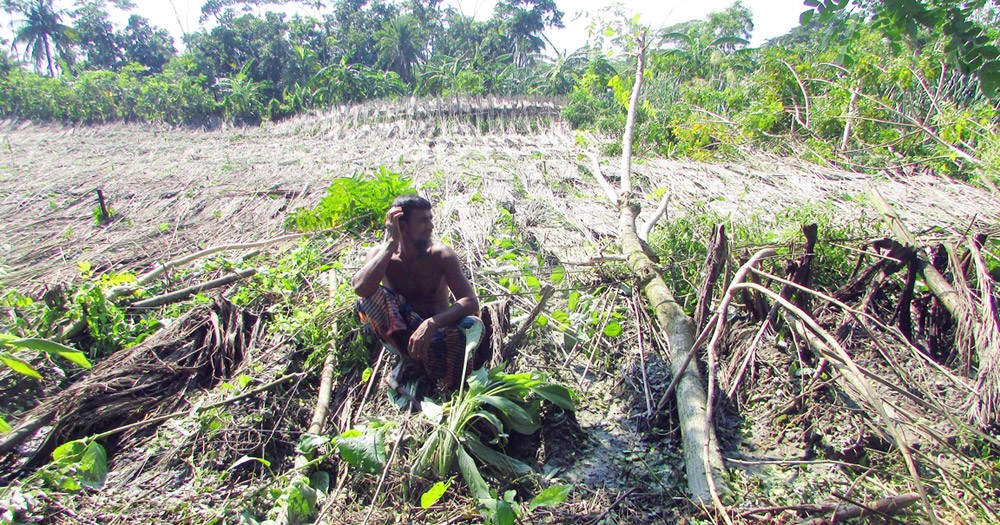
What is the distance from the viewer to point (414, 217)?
2486 millimetres

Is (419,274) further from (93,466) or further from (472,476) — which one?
(93,466)

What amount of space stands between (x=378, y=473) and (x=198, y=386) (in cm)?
118

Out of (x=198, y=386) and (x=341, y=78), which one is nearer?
(x=198, y=386)

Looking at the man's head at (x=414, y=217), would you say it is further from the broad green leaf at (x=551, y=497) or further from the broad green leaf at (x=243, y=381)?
the broad green leaf at (x=551, y=497)

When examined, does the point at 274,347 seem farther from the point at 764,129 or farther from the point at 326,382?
the point at 764,129

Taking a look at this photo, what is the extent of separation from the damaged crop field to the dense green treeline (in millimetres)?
975

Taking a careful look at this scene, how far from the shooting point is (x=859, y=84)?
20.0 ft

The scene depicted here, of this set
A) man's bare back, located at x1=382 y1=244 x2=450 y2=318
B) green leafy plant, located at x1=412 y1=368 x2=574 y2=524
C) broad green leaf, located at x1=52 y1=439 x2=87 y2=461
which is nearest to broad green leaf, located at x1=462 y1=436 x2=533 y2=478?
green leafy plant, located at x1=412 y1=368 x2=574 y2=524

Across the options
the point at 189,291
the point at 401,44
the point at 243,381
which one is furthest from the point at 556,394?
the point at 401,44

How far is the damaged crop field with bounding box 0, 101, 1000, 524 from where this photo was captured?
187 centimetres

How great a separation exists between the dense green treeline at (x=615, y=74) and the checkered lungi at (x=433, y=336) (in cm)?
171

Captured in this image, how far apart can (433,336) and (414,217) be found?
0.56m

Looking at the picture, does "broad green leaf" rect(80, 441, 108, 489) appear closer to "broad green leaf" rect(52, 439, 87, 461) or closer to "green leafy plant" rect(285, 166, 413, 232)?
"broad green leaf" rect(52, 439, 87, 461)

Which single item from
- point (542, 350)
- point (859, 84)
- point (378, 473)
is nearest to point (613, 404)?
point (542, 350)
